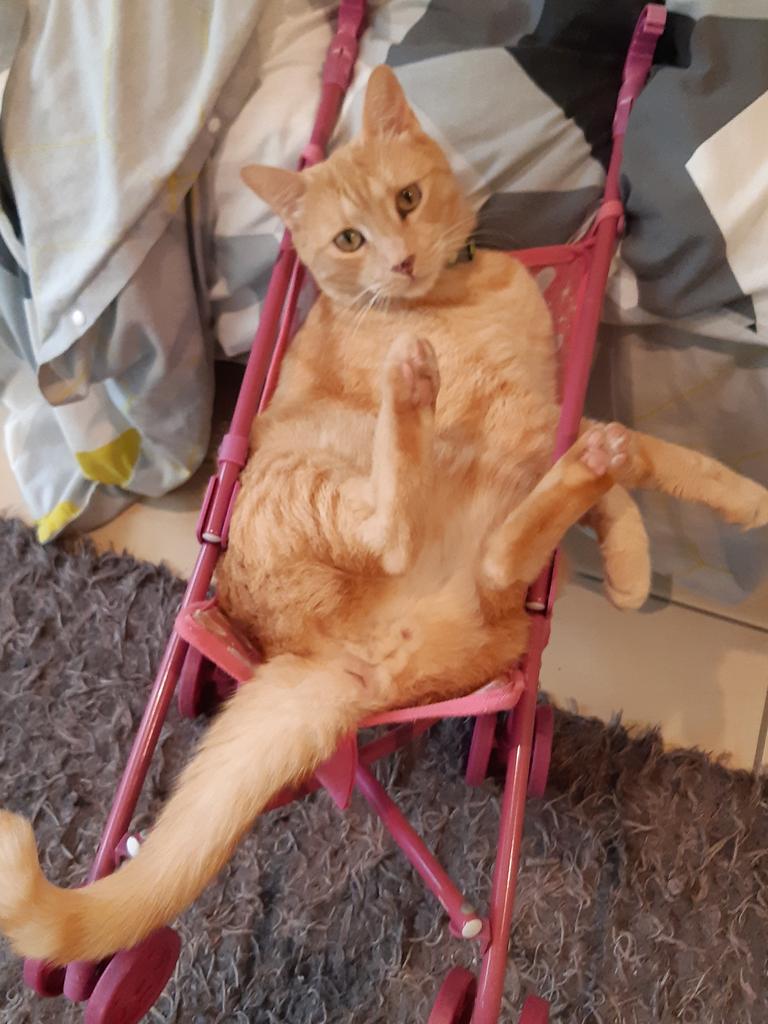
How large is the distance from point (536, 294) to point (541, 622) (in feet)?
1.72

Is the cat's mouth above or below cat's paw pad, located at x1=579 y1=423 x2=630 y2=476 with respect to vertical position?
above

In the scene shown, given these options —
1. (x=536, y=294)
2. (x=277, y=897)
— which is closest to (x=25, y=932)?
(x=277, y=897)

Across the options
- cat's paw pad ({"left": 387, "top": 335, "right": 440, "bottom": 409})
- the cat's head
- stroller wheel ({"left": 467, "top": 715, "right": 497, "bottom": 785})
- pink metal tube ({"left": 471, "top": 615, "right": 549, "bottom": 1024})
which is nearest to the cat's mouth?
the cat's head

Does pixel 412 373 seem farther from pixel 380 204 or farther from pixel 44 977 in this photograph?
pixel 44 977

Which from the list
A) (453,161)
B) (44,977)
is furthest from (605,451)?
(44,977)

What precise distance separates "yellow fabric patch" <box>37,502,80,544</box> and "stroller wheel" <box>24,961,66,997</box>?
94cm

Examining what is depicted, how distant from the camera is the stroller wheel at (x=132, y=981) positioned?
85 cm

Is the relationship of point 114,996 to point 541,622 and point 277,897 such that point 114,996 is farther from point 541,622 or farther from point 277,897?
point 541,622

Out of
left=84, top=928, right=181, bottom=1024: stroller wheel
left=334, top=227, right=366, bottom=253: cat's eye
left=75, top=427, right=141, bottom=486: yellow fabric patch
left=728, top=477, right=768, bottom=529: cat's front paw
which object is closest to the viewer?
left=84, top=928, right=181, bottom=1024: stroller wheel

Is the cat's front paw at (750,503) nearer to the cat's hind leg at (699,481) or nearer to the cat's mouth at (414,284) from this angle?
the cat's hind leg at (699,481)

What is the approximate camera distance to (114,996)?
85 cm

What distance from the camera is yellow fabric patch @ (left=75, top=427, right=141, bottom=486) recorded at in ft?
5.22

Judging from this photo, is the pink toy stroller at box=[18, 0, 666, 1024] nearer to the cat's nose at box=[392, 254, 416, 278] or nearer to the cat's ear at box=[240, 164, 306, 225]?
the cat's ear at box=[240, 164, 306, 225]

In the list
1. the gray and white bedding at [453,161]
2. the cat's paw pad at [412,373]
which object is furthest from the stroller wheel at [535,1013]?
the gray and white bedding at [453,161]
